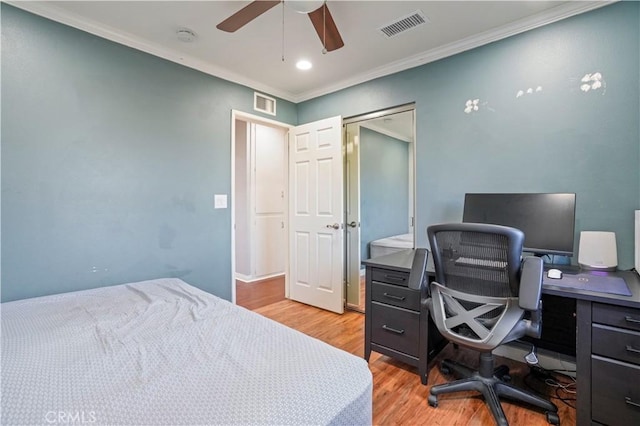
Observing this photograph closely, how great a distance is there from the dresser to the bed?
3.32 ft

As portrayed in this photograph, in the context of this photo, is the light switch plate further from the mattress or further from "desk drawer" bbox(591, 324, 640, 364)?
"desk drawer" bbox(591, 324, 640, 364)

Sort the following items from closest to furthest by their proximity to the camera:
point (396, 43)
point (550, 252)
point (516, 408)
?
point (516, 408) → point (550, 252) → point (396, 43)

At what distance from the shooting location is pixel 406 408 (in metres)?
1.77

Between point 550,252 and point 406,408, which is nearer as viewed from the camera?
point 406,408

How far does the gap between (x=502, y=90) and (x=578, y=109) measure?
52 cm

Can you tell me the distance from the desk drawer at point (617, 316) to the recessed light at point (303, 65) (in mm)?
2768

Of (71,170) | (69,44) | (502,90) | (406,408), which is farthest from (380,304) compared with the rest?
(69,44)

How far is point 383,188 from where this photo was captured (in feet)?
15.6

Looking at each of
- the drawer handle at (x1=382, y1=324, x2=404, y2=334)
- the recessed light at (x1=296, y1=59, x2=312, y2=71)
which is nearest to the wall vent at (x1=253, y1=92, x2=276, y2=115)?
the recessed light at (x1=296, y1=59, x2=312, y2=71)

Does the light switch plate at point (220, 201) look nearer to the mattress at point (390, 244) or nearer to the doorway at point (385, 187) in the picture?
the doorway at point (385, 187)

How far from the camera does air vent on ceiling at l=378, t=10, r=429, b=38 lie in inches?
85.4

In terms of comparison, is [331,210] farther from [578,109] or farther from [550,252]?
[578,109]

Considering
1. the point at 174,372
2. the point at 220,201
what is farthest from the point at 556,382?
the point at 220,201

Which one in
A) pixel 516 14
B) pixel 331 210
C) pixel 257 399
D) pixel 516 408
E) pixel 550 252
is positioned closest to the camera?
pixel 257 399
